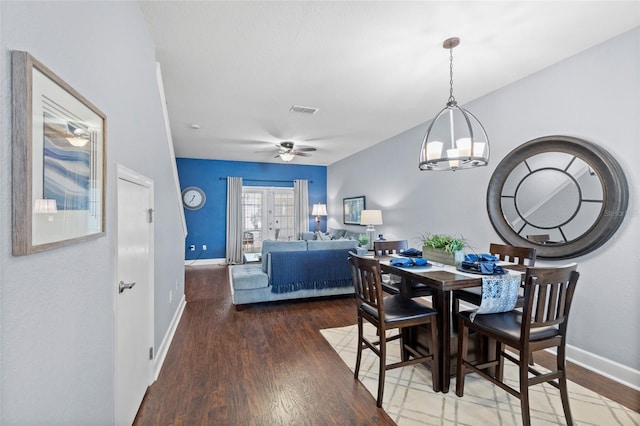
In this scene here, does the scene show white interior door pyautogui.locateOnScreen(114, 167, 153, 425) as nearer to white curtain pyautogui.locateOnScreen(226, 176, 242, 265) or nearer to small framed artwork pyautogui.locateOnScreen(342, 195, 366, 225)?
small framed artwork pyautogui.locateOnScreen(342, 195, 366, 225)

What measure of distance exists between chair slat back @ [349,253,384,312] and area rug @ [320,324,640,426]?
680mm

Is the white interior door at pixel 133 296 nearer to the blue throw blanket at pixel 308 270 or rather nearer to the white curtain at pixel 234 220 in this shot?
the blue throw blanket at pixel 308 270

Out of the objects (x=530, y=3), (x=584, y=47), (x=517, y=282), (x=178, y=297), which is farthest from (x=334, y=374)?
(x=584, y=47)

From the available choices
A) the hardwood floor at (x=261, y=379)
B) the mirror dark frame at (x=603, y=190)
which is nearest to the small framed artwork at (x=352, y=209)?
the hardwood floor at (x=261, y=379)

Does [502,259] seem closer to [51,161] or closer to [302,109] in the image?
[302,109]

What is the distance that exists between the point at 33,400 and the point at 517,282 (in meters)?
2.54

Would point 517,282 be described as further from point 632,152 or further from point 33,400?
point 33,400

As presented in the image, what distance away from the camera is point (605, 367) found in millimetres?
2396

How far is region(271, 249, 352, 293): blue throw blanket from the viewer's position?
400 centimetres

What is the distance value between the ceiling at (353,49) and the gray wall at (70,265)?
2.05 ft

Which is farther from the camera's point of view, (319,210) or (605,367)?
(319,210)

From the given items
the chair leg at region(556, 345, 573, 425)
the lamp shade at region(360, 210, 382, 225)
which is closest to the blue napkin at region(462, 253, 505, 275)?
the chair leg at region(556, 345, 573, 425)

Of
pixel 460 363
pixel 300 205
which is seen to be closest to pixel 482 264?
pixel 460 363

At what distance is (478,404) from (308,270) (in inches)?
99.2
